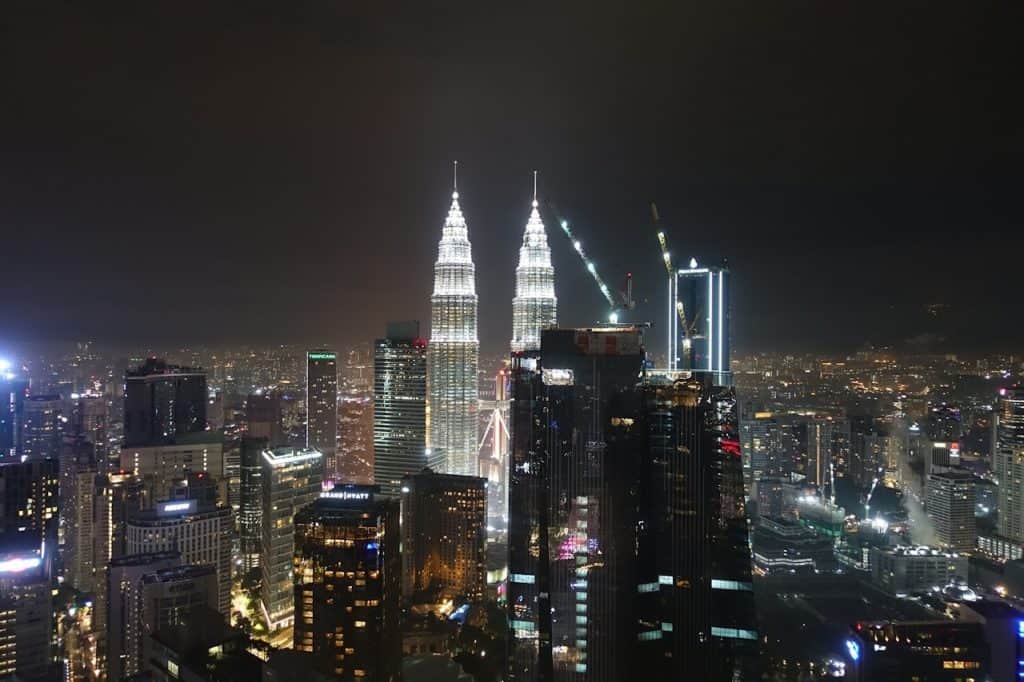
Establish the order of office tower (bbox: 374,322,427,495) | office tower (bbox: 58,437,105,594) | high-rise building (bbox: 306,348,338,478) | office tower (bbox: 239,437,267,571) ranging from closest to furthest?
office tower (bbox: 58,437,105,594), office tower (bbox: 239,437,267,571), office tower (bbox: 374,322,427,495), high-rise building (bbox: 306,348,338,478)

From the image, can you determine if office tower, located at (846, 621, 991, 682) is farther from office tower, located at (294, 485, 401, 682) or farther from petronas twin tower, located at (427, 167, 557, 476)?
petronas twin tower, located at (427, 167, 557, 476)

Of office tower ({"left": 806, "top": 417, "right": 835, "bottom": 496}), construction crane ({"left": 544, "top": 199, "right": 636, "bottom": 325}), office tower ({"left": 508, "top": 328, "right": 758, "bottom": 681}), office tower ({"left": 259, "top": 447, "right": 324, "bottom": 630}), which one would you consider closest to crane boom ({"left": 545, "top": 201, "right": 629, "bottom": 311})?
construction crane ({"left": 544, "top": 199, "right": 636, "bottom": 325})

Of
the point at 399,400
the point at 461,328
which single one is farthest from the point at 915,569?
the point at 399,400

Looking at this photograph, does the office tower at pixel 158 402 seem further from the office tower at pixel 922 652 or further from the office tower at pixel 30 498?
the office tower at pixel 922 652

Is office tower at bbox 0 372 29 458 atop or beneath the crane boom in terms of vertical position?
beneath

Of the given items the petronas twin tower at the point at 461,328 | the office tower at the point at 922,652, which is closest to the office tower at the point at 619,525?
the office tower at the point at 922,652

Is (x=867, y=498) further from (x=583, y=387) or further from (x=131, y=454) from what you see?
(x=131, y=454)
